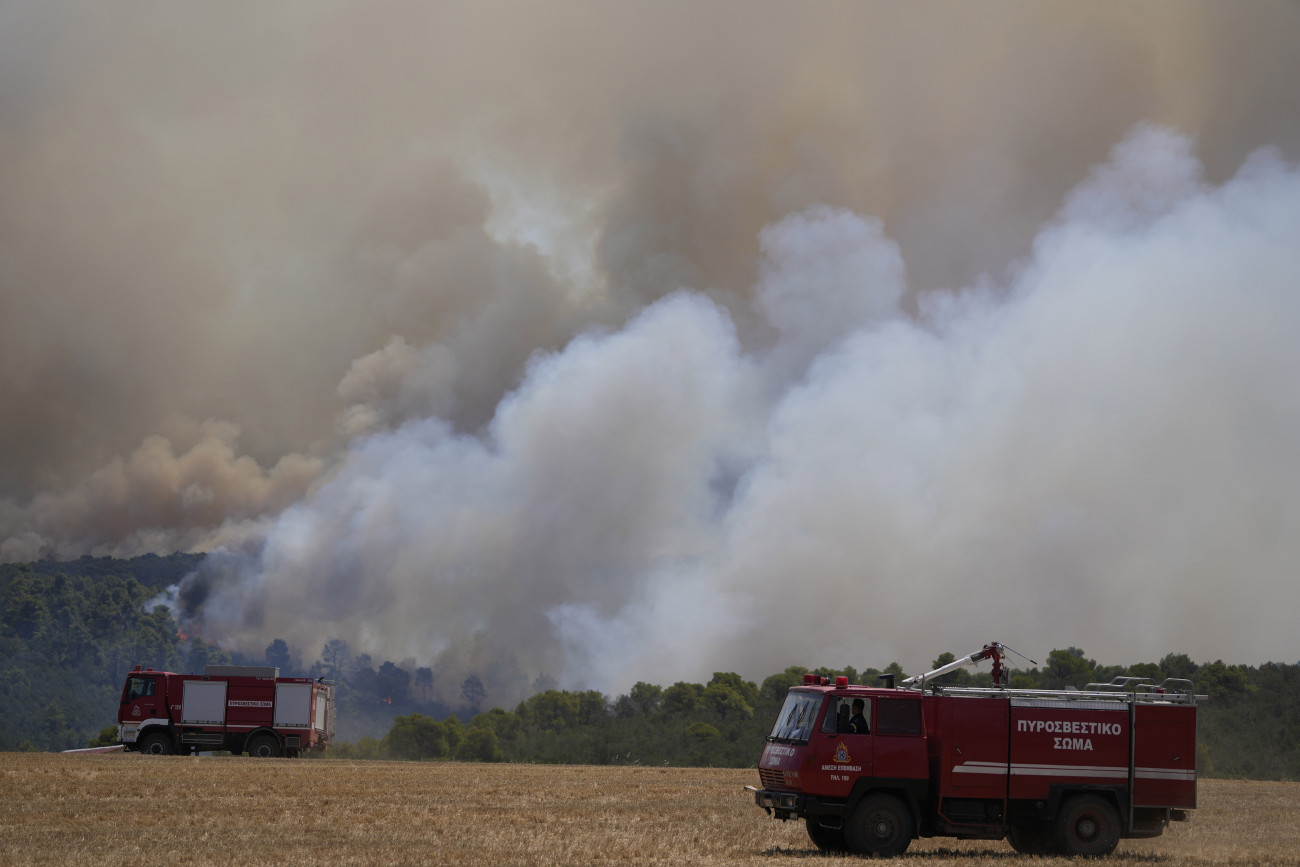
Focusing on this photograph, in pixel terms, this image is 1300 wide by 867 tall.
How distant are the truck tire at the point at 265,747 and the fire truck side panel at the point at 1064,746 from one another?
143 feet

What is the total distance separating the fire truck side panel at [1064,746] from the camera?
998 inches

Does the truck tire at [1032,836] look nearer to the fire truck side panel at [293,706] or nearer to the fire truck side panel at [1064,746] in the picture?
the fire truck side panel at [1064,746]

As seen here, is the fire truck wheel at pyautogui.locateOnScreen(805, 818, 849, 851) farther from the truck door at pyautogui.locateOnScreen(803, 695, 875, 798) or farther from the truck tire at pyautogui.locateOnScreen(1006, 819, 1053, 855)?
the truck tire at pyautogui.locateOnScreen(1006, 819, 1053, 855)

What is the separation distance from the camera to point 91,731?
5379 inches

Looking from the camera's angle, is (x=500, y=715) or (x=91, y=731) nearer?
(x=500, y=715)

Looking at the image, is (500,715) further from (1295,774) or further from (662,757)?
(1295,774)

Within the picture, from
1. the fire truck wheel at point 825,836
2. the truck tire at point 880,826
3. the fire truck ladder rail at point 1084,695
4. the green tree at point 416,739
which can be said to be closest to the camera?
the truck tire at point 880,826

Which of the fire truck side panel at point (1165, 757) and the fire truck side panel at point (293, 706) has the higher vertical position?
the fire truck side panel at point (1165, 757)

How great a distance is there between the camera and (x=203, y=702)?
58.5 meters

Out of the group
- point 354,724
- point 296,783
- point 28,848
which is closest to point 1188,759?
point 28,848

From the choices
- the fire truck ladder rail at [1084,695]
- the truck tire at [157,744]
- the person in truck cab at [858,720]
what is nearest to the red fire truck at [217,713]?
the truck tire at [157,744]

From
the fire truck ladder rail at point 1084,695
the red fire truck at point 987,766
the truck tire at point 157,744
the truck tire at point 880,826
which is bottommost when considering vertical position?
the truck tire at point 157,744

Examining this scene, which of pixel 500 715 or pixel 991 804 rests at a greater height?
pixel 991 804

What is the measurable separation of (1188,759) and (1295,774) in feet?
155
